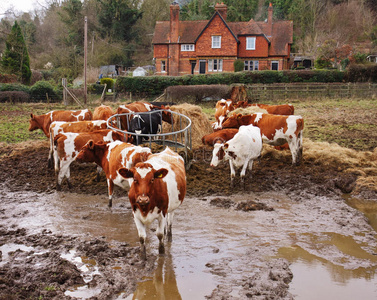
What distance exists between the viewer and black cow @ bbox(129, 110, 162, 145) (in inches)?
466

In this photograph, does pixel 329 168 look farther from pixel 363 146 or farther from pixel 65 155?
pixel 65 155

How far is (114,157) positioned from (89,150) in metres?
0.96

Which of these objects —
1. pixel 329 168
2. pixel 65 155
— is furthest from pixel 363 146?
pixel 65 155

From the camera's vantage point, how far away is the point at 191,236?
23.5 feet

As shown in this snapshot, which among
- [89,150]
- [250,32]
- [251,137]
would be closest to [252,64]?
[250,32]

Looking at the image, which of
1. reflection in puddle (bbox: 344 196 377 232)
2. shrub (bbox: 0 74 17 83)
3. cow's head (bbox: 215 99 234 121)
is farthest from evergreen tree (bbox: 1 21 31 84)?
reflection in puddle (bbox: 344 196 377 232)

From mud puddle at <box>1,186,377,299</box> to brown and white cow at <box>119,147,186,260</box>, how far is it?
0.76 meters

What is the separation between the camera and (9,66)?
122 feet

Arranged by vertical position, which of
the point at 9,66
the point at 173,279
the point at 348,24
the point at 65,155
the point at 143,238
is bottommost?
→ the point at 173,279

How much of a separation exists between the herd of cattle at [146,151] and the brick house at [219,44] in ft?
97.3

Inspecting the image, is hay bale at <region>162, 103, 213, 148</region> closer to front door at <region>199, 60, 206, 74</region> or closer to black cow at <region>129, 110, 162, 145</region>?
black cow at <region>129, 110, 162, 145</region>

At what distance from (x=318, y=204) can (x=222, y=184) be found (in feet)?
8.12

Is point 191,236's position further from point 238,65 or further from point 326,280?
point 238,65

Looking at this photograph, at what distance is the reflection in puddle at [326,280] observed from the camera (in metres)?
5.38
